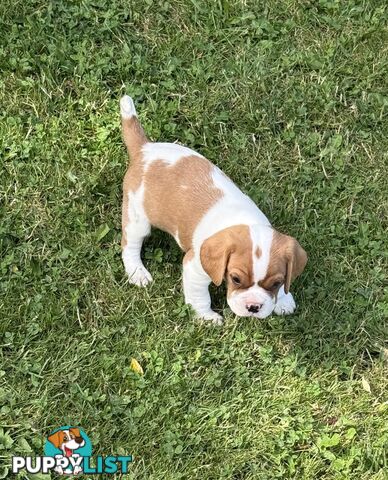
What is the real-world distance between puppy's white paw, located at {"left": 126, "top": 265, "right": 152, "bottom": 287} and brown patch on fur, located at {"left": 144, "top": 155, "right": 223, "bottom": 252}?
466 millimetres

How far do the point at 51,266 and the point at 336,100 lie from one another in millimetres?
2907

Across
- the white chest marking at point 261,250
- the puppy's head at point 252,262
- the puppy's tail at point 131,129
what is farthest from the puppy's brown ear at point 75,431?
the puppy's tail at point 131,129

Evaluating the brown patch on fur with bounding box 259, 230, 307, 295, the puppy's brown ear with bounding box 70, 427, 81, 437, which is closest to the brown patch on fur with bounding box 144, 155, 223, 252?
the brown patch on fur with bounding box 259, 230, 307, 295

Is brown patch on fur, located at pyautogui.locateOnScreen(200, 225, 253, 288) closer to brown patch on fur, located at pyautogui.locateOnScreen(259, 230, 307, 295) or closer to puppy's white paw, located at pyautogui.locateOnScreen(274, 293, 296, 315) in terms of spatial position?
brown patch on fur, located at pyautogui.locateOnScreen(259, 230, 307, 295)

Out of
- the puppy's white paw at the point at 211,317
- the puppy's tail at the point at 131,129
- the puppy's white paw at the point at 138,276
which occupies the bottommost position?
the puppy's white paw at the point at 211,317

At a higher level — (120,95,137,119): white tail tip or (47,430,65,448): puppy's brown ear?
(120,95,137,119): white tail tip

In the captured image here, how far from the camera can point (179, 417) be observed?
4.33 metres

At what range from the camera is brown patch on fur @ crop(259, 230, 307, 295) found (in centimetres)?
379

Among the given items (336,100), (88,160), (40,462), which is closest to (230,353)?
(40,462)

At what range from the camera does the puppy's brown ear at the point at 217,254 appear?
3.84m

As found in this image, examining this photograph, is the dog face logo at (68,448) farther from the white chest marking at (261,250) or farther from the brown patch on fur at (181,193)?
the white chest marking at (261,250)

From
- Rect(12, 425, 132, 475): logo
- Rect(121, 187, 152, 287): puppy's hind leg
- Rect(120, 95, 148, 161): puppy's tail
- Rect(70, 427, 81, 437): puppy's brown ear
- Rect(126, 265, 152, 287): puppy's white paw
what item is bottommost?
Rect(12, 425, 132, 475): logo

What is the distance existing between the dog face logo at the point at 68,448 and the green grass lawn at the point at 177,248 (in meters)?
0.06

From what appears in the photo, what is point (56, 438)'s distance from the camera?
4.21 m
